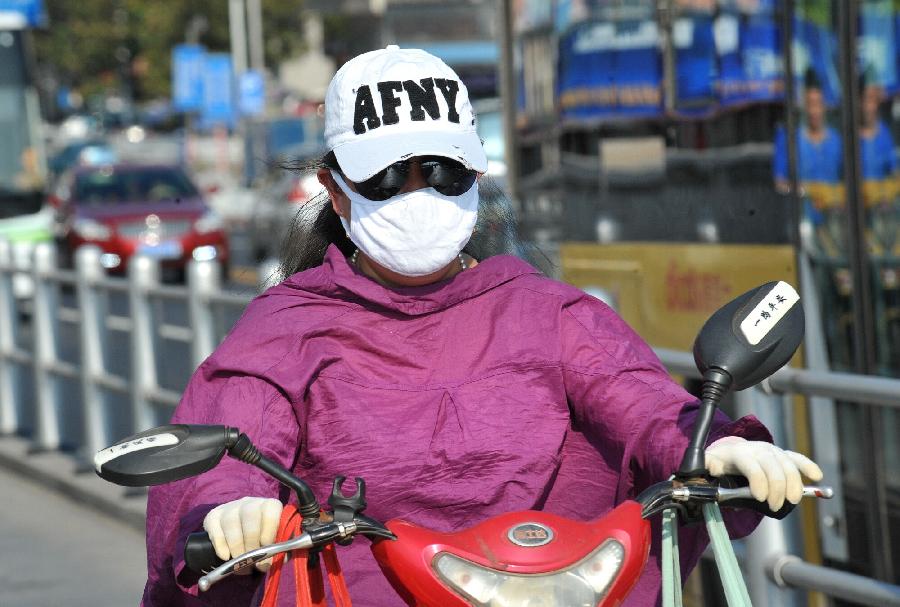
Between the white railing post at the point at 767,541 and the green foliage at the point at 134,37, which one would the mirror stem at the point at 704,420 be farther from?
the green foliage at the point at 134,37

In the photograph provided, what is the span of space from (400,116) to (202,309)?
4751 millimetres

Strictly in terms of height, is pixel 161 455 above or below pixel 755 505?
above

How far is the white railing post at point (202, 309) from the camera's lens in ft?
23.5

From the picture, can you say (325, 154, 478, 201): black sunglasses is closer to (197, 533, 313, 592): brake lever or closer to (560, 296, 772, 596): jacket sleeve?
(560, 296, 772, 596): jacket sleeve

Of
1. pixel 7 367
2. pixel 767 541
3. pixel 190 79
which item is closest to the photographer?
pixel 767 541

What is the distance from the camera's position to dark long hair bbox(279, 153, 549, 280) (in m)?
2.97

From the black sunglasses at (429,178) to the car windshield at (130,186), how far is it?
1976 centimetres

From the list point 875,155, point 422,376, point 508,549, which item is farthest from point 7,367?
point 508,549

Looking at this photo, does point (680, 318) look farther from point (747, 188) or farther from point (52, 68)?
point (52, 68)

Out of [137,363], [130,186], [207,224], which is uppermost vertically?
[137,363]

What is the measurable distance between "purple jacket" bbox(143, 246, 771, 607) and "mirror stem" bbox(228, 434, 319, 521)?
32 cm

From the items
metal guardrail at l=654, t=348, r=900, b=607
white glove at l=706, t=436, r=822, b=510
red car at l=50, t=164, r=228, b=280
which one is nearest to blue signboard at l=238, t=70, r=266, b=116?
red car at l=50, t=164, r=228, b=280

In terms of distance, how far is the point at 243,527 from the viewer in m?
2.04

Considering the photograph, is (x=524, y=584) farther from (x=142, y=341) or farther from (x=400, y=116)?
(x=142, y=341)
